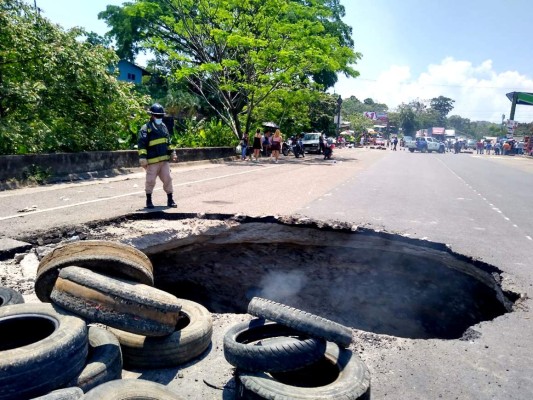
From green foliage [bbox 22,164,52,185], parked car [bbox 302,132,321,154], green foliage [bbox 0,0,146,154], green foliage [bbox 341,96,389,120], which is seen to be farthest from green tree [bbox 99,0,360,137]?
green foliage [bbox 341,96,389,120]

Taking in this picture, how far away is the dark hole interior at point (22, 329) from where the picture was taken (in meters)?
2.61

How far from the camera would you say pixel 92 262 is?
299 cm

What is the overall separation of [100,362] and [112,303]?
35 centimetres

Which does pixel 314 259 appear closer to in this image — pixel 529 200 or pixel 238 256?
pixel 238 256

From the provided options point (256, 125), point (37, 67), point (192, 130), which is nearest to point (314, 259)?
point (37, 67)

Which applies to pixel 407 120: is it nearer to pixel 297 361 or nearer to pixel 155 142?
pixel 155 142

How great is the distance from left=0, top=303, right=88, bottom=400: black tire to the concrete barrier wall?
8575 millimetres

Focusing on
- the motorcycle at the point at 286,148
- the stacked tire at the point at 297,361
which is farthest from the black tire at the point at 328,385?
the motorcycle at the point at 286,148

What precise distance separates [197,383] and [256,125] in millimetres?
26387

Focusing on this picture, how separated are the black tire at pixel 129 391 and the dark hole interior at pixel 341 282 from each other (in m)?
3.64

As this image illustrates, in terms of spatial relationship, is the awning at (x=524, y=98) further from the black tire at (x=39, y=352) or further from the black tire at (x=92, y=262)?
the black tire at (x=39, y=352)

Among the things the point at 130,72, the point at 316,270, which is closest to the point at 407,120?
the point at 130,72

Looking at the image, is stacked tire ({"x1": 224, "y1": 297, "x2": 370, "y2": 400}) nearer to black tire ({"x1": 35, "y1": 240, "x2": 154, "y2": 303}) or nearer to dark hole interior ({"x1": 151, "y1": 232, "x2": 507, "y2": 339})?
black tire ({"x1": 35, "y1": 240, "x2": 154, "y2": 303})

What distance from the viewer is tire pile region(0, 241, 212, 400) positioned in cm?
212
